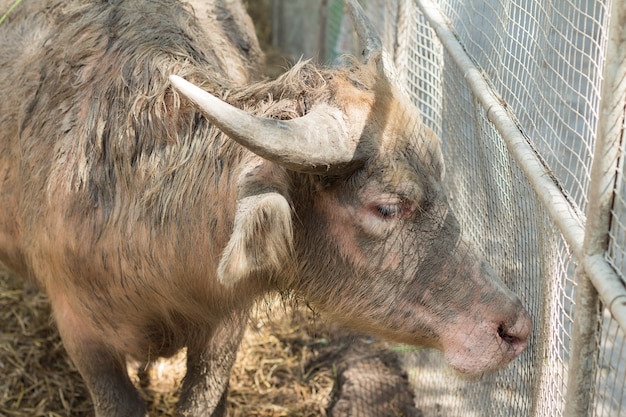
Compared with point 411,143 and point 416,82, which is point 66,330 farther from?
point 416,82

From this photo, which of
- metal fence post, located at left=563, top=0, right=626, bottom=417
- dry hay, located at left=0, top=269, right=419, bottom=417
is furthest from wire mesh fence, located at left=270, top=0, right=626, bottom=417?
dry hay, located at left=0, top=269, right=419, bottom=417

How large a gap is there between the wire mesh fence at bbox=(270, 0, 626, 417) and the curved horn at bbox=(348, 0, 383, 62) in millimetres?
392

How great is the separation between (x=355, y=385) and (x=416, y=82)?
193 centimetres

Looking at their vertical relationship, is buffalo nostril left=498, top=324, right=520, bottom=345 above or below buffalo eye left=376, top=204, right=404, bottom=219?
below

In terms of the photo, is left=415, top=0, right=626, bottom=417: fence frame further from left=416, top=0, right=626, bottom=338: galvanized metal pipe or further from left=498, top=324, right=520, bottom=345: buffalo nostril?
left=498, top=324, right=520, bottom=345: buffalo nostril

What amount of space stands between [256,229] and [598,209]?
1.17 meters

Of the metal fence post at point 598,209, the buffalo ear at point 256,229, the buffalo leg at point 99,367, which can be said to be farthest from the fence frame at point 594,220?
the buffalo leg at point 99,367

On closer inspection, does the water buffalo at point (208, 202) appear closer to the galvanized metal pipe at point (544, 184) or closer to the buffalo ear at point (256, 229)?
the buffalo ear at point (256, 229)

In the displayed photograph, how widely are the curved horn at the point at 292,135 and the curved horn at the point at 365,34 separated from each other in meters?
0.69

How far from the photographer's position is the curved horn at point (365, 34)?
3.70 m

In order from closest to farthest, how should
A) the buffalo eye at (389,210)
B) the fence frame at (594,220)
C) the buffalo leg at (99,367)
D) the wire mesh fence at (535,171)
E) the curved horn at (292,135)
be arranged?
1. the fence frame at (594,220)
2. the wire mesh fence at (535,171)
3. the curved horn at (292,135)
4. the buffalo eye at (389,210)
5. the buffalo leg at (99,367)

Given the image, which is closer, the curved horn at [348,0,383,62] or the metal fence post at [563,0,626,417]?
the metal fence post at [563,0,626,417]

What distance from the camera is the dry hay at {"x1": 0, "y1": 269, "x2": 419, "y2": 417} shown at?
5.01 metres

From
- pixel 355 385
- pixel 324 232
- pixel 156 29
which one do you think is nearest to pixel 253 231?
pixel 324 232
